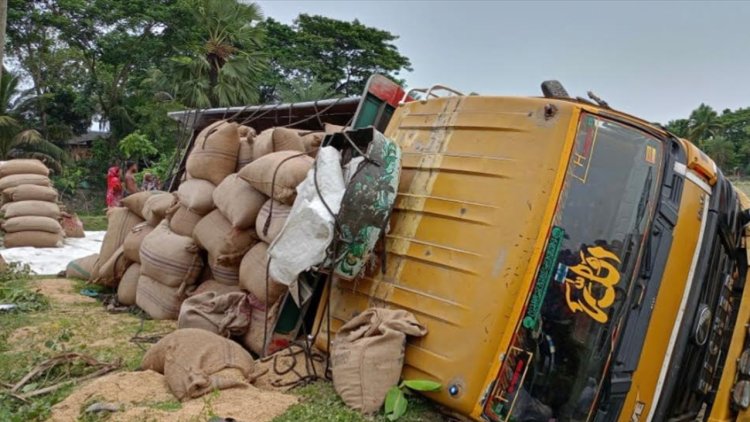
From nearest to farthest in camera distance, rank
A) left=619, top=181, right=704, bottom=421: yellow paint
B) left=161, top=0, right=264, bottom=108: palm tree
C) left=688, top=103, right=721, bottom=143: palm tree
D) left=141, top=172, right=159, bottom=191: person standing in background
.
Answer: left=619, top=181, right=704, bottom=421: yellow paint, left=141, top=172, right=159, bottom=191: person standing in background, left=161, top=0, right=264, bottom=108: palm tree, left=688, top=103, right=721, bottom=143: palm tree

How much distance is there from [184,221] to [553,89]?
288 centimetres

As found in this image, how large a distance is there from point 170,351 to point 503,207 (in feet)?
5.21

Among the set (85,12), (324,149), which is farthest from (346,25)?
(324,149)

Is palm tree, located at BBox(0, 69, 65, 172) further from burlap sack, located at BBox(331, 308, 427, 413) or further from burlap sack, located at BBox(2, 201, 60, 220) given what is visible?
burlap sack, located at BBox(331, 308, 427, 413)

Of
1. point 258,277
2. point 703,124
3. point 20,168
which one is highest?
point 703,124

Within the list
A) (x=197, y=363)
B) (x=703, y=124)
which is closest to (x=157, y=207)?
(x=197, y=363)

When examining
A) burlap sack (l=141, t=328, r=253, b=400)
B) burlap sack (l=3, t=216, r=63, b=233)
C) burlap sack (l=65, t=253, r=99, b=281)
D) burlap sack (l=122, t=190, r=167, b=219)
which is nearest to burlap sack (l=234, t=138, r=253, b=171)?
burlap sack (l=122, t=190, r=167, b=219)

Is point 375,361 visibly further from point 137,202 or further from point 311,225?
point 137,202

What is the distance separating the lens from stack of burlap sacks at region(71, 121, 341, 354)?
340 cm

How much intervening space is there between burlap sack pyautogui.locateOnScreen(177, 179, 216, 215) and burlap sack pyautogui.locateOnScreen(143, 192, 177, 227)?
35 centimetres

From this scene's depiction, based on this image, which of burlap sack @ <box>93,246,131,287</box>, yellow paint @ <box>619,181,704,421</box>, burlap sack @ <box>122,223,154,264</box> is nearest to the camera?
yellow paint @ <box>619,181,704,421</box>

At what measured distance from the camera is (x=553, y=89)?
280 cm

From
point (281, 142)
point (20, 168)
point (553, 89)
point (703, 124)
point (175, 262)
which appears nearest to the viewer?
point (553, 89)

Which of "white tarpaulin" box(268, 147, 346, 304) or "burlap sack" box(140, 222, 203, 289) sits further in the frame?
"burlap sack" box(140, 222, 203, 289)
